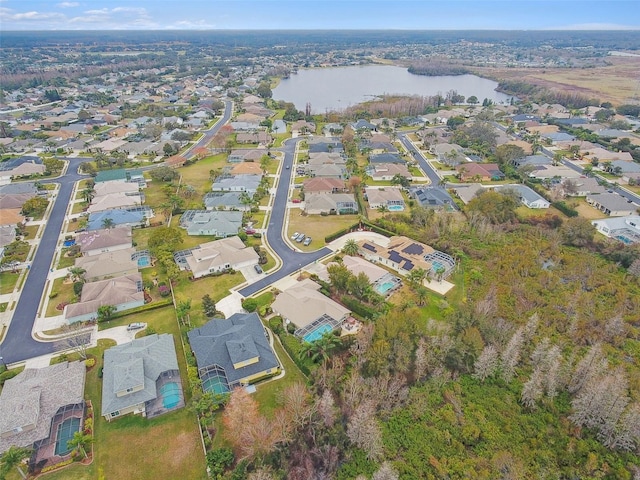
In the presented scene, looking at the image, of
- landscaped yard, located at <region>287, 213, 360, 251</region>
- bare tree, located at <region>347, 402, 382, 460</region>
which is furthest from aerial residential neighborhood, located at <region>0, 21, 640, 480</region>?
landscaped yard, located at <region>287, 213, 360, 251</region>

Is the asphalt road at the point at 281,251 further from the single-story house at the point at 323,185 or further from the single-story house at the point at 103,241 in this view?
the single-story house at the point at 103,241

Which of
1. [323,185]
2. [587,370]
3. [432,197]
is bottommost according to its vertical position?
[323,185]

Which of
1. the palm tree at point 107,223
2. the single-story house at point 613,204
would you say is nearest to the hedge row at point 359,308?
the palm tree at point 107,223

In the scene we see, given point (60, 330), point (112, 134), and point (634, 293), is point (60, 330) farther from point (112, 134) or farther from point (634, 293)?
point (112, 134)

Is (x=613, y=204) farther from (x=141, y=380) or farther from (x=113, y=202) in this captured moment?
(x=113, y=202)

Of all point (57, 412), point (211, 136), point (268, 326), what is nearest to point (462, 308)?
point (268, 326)

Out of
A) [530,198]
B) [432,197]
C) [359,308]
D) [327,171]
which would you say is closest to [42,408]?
[359,308]
